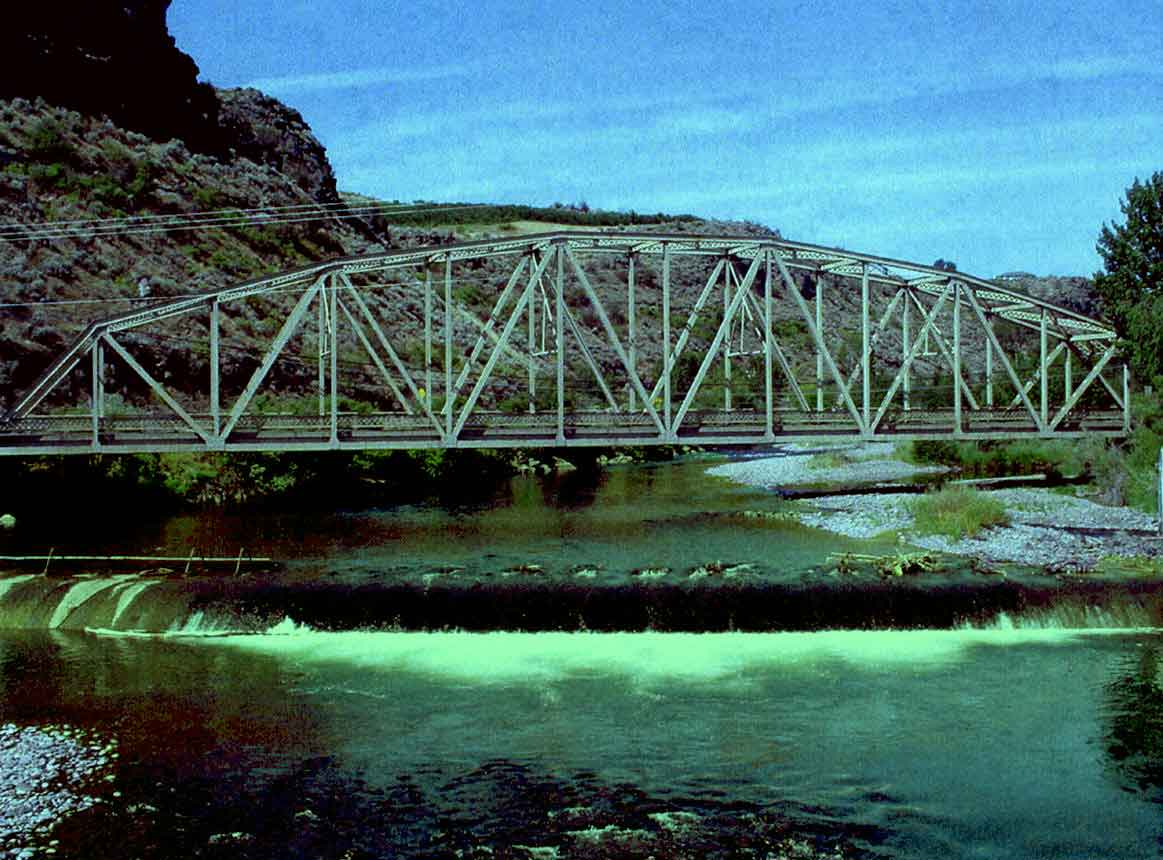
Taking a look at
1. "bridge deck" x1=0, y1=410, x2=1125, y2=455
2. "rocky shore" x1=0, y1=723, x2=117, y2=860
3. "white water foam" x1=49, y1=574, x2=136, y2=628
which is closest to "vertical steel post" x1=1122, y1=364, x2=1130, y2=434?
"bridge deck" x1=0, y1=410, x2=1125, y2=455

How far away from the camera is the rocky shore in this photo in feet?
57.1

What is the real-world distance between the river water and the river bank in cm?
337

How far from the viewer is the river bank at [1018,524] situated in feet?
123

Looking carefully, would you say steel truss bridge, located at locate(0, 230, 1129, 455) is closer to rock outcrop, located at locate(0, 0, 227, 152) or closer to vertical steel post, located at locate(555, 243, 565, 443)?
vertical steel post, located at locate(555, 243, 565, 443)

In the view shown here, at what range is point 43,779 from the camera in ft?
64.6

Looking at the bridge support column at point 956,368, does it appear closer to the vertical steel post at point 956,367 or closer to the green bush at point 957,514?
the vertical steel post at point 956,367

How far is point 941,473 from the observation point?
69.5 m

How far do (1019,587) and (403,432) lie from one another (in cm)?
2382

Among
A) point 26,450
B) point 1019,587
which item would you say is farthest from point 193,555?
point 1019,587

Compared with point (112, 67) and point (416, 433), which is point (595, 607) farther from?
point (112, 67)

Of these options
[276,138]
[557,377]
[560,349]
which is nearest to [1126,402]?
[557,377]

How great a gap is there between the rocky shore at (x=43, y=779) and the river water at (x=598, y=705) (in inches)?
11.1

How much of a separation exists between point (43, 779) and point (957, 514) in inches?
1343

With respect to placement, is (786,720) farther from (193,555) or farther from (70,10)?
(70,10)
